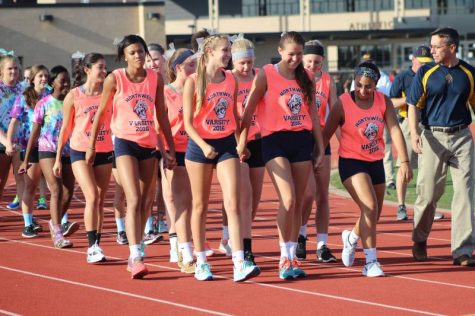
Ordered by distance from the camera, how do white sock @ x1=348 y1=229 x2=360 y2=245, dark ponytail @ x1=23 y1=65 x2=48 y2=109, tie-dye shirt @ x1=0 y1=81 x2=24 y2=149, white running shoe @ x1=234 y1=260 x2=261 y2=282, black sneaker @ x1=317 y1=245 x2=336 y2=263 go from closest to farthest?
white running shoe @ x1=234 y1=260 x2=261 y2=282
white sock @ x1=348 y1=229 x2=360 y2=245
black sneaker @ x1=317 y1=245 x2=336 y2=263
dark ponytail @ x1=23 y1=65 x2=48 y2=109
tie-dye shirt @ x1=0 y1=81 x2=24 y2=149

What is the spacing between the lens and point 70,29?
45.2 m

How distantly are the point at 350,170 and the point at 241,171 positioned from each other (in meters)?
1.04

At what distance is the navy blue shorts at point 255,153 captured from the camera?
35.0 ft

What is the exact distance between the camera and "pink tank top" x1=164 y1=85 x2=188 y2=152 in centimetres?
1087

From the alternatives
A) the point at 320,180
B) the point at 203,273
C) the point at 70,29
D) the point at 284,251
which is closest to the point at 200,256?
the point at 203,273

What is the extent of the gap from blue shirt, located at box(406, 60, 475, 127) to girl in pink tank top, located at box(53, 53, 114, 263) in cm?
312

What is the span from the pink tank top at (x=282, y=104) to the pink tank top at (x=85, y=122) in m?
2.10

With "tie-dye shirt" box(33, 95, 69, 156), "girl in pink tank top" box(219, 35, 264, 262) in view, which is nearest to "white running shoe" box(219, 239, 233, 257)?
"girl in pink tank top" box(219, 35, 264, 262)

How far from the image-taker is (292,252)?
9.88m

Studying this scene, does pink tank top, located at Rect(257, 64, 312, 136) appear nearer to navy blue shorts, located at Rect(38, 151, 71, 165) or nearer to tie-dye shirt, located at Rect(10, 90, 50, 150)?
navy blue shorts, located at Rect(38, 151, 71, 165)

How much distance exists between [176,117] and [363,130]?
191cm

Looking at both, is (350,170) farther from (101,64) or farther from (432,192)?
(101,64)

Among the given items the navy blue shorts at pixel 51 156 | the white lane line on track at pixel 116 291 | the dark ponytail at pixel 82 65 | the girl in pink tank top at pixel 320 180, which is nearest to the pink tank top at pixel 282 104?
the girl in pink tank top at pixel 320 180

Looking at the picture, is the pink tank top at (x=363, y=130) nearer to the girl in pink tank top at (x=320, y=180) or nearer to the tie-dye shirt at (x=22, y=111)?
the girl in pink tank top at (x=320, y=180)
